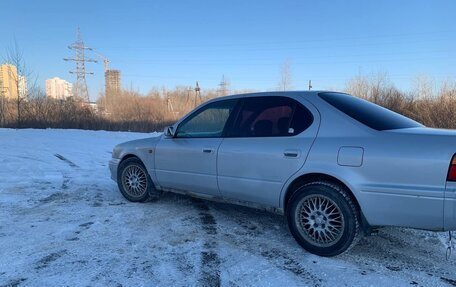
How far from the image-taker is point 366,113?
156 inches

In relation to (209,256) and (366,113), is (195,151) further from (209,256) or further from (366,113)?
(366,113)

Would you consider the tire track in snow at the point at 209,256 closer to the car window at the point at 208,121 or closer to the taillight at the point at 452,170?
the car window at the point at 208,121

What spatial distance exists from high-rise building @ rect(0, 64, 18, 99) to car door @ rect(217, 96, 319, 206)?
1055 inches

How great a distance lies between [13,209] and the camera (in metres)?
5.39

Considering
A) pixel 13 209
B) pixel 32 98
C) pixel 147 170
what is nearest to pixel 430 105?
pixel 147 170

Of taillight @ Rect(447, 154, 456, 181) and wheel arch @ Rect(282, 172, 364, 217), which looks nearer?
taillight @ Rect(447, 154, 456, 181)

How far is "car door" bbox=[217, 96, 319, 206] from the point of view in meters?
3.97

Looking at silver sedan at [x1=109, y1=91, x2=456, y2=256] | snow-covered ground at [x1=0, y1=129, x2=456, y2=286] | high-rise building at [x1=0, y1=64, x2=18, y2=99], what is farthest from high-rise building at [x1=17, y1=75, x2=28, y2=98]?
silver sedan at [x1=109, y1=91, x2=456, y2=256]

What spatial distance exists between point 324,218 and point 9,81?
110 feet

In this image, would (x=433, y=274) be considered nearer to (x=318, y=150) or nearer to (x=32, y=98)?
(x=318, y=150)

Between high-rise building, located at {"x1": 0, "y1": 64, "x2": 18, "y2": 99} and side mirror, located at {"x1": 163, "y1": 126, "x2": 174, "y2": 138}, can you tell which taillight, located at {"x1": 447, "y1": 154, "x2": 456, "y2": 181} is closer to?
side mirror, located at {"x1": 163, "y1": 126, "x2": 174, "y2": 138}

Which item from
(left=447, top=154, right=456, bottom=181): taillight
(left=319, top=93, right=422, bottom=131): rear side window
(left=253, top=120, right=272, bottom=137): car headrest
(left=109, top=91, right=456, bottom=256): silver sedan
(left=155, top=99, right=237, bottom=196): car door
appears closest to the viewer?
(left=447, top=154, right=456, bottom=181): taillight

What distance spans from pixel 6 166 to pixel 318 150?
7.88 meters

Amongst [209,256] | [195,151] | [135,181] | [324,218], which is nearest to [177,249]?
[209,256]
